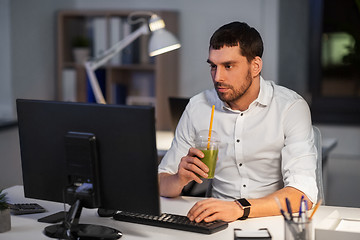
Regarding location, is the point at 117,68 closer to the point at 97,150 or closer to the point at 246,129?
the point at 246,129

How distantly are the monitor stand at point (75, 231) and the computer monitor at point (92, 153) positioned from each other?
16 mm

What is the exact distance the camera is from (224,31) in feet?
7.00

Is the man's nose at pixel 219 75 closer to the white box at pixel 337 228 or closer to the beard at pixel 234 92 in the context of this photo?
the beard at pixel 234 92

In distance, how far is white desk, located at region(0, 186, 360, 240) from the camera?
166 centimetres

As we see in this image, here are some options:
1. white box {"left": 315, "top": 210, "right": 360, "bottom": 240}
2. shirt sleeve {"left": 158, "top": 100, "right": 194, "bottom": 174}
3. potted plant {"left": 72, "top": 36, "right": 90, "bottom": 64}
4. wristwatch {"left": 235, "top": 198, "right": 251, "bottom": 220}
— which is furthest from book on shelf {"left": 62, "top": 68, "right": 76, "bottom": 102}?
white box {"left": 315, "top": 210, "right": 360, "bottom": 240}

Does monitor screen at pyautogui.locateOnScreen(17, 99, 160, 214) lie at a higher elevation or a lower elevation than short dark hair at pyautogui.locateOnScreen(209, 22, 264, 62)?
lower

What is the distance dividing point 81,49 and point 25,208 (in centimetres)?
267

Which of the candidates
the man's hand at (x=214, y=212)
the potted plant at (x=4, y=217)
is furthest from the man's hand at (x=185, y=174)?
the potted plant at (x=4, y=217)

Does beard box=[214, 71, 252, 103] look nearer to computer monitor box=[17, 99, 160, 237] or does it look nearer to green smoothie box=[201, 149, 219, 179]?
green smoothie box=[201, 149, 219, 179]

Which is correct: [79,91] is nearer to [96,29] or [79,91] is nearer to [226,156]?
[96,29]

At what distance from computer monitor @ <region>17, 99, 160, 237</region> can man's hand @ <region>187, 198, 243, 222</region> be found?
207 millimetres

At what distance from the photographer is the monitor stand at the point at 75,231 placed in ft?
5.39

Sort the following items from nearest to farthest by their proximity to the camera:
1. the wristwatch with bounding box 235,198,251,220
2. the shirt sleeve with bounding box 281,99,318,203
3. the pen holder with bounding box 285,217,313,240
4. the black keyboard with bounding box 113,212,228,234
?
the pen holder with bounding box 285,217,313,240, the black keyboard with bounding box 113,212,228,234, the wristwatch with bounding box 235,198,251,220, the shirt sleeve with bounding box 281,99,318,203

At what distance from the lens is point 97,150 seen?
1623 mm
